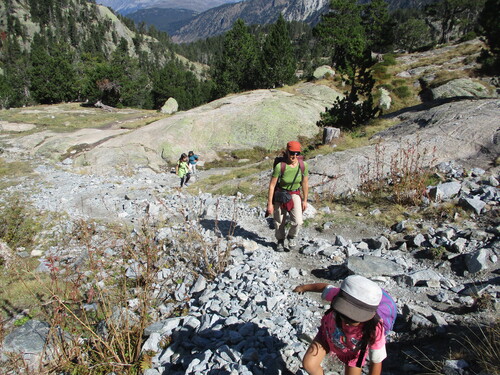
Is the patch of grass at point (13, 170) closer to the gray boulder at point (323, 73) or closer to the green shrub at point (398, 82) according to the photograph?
the gray boulder at point (323, 73)

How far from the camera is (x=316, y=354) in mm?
2832

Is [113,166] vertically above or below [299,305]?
below

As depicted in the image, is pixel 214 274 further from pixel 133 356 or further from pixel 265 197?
pixel 265 197

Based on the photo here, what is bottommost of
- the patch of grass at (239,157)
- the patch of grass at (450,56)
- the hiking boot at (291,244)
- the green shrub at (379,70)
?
the patch of grass at (239,157)

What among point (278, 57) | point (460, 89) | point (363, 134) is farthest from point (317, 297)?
point (278, 57)

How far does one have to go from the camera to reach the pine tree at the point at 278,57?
47.1m

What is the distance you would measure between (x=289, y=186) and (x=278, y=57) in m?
46.5

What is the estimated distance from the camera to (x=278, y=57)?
156ft

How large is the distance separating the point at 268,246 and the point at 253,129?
52.5 ft

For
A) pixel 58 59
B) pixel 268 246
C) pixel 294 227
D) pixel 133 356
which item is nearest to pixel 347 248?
pixel 294 227

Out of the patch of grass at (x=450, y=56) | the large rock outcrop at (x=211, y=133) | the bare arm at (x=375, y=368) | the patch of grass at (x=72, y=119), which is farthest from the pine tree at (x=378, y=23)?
the bare arm at (x=375, y=368)

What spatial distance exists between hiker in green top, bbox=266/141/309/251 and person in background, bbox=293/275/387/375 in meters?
3.13

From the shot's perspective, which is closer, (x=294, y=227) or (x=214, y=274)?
(x=214, y=274)

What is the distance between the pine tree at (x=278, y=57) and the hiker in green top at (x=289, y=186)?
150 ft
